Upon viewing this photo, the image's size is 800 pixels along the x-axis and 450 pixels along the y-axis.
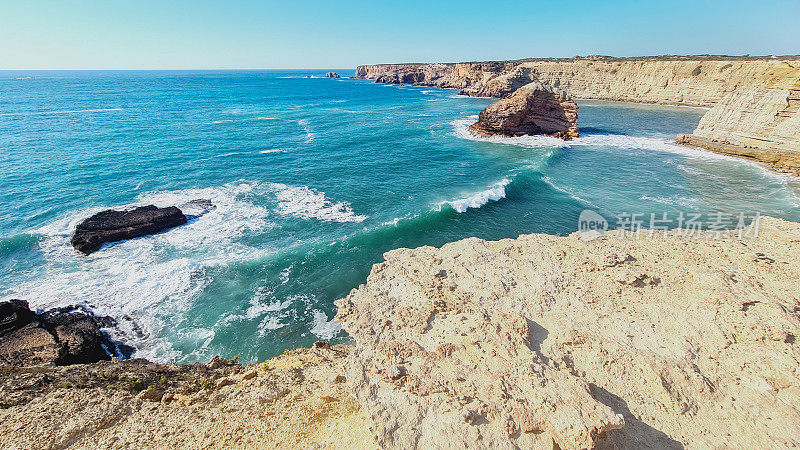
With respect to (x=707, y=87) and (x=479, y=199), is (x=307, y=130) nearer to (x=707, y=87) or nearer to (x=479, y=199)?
(x=479, y=199)

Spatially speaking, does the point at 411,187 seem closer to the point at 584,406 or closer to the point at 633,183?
the point at 633,183

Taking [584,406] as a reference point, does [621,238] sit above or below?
above

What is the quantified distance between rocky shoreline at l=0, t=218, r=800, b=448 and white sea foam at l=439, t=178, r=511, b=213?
13.6 m

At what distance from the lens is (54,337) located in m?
13.4

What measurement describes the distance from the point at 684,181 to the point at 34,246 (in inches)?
2141

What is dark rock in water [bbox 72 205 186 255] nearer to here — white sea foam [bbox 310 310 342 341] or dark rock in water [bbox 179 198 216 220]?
dark rock in water [bbox 179 198 216 220]

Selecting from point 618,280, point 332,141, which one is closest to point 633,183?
point 618,280

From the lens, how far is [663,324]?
1070cm

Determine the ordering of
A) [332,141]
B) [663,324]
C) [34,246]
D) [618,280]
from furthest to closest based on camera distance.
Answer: [332,141]
[34,246]
[618,280]
[663,324]

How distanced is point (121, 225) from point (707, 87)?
113 m

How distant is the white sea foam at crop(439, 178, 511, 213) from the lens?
26630mm

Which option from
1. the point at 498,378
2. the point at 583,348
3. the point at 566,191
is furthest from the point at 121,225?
the point at 566,191

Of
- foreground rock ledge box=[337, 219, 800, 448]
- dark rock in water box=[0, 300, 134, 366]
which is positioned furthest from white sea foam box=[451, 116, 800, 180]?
dark rock in water box=[0, 300, 134, 366]

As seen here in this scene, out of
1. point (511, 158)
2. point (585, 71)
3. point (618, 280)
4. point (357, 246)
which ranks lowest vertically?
point (357, 246)
